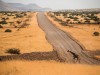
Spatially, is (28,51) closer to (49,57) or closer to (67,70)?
(49,57)

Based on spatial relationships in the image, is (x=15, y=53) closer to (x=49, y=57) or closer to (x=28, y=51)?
Result: (x=28, y=51)

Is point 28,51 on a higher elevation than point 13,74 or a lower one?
lower

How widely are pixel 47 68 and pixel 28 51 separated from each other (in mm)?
7411

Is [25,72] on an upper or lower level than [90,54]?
upper

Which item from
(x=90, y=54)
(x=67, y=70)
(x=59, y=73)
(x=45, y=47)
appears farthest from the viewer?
(x=45, y=47)

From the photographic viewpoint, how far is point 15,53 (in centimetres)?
1975

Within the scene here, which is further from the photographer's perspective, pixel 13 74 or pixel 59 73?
pixel 59 73

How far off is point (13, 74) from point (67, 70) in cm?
386

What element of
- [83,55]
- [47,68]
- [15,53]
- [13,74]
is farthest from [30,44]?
[13,74]

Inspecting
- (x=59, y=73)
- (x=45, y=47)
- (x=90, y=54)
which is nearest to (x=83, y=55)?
(x=90, y=54)

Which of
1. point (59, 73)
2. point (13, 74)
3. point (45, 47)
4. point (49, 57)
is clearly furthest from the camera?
point (45, 47)

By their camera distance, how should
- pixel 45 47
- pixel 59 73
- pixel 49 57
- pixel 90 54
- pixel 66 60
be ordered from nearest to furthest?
pixel 59 73, pixel 66 60, pixel 49 57, pixel 90 54, pixel 45 47

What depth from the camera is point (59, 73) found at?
41.1ft

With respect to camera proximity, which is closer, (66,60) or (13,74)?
(13,74)
